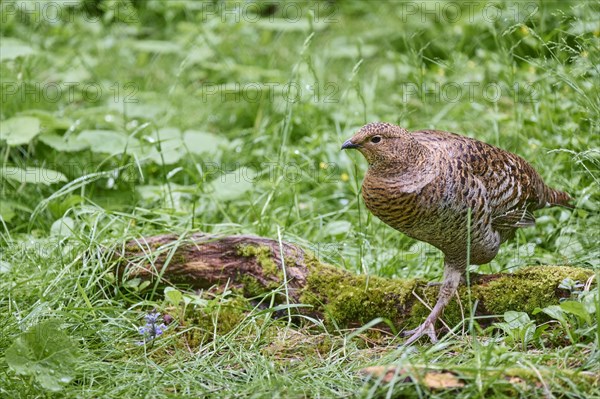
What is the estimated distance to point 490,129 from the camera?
594cm

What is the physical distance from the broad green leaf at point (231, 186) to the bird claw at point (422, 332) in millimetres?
1569

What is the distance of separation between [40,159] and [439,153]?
293 cm

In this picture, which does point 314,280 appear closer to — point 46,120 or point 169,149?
point 169,149

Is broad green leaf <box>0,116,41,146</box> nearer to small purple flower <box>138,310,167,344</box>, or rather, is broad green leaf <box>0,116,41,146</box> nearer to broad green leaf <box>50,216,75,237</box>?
broad green leaf <box>50,216,75,237</box>

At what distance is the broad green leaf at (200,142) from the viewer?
5.65 metres

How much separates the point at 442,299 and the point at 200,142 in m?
2.46

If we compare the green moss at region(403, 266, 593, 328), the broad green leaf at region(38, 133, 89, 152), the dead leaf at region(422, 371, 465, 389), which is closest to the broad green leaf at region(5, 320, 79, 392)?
the dead leaf at region(422, 371, 465, 389)

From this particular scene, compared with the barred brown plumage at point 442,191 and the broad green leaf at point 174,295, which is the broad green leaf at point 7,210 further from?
the barred brown plumage at point 442,191

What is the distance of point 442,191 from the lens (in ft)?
11.7

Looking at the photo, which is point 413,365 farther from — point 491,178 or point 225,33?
point 225,33

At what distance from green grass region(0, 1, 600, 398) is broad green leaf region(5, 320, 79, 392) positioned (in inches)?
1.4

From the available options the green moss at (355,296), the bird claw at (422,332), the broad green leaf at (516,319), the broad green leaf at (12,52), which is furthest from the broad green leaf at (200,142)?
the broad green leaf at (516,319)

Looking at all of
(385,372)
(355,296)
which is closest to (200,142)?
(355,296)

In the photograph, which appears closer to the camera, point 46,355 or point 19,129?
point 46,355
